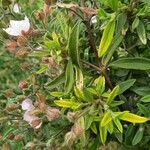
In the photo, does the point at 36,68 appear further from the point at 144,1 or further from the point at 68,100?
the point at 144,1

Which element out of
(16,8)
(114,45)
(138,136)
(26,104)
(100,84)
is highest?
(16,8)

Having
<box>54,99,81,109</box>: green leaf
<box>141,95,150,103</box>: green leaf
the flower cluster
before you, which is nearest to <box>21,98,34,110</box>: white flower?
the flower cluster

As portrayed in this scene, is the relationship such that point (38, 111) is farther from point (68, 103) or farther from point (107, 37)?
point (107, 37)

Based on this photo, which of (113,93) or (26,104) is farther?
(26,104)

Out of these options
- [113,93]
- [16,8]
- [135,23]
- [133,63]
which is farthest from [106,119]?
[16,8]

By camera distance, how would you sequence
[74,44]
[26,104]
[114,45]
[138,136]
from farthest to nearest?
1. [26,104]
2. [138,136]
3. [114,45]
4. [74,44]

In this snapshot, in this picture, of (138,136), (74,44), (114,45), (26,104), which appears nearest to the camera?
(74,44)

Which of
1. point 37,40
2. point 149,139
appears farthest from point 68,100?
point 149,139
